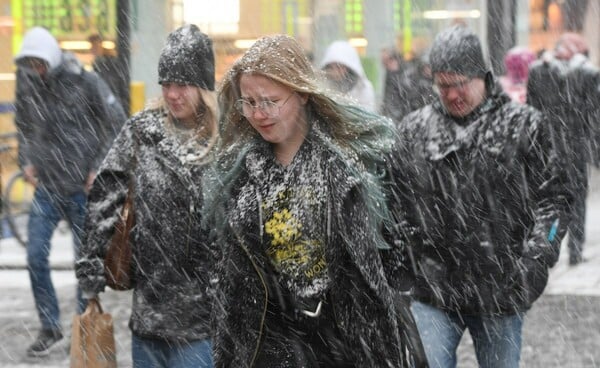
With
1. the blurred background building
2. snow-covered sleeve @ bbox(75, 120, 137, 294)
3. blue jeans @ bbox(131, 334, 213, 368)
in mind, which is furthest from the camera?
the blurred background building

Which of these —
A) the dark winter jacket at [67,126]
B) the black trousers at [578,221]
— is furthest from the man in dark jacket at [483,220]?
the black trousers at [578,221]

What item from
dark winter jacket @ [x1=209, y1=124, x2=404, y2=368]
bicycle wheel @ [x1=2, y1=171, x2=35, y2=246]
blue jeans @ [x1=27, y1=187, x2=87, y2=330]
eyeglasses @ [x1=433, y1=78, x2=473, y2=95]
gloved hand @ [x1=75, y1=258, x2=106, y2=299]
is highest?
eyeglasses @ [x1=433, y1=78, x2=473, y2=95]

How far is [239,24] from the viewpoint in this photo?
65.6 feet

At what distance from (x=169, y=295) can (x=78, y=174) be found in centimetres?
342

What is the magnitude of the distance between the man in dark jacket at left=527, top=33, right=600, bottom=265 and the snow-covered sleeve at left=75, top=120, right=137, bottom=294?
22.1 ft

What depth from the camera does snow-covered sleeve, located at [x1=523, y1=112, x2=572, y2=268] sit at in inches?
183

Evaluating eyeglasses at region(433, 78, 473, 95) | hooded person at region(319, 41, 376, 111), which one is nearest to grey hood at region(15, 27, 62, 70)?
hooded person at region(319, 41, 376, 111)

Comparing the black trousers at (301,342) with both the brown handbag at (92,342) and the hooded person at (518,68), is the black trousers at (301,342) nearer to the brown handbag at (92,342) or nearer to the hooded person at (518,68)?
the brown handbag at (92,342)

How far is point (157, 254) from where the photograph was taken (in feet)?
15.2

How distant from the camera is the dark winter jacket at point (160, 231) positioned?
4.61m

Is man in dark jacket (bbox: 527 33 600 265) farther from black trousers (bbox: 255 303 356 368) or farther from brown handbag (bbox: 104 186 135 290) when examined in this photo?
black trousers (bbox: 255 303 356 368)

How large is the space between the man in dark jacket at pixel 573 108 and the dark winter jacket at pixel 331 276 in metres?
7.72

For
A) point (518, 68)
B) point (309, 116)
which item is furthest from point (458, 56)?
point (518, 68)

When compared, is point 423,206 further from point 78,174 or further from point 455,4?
point 455,4
